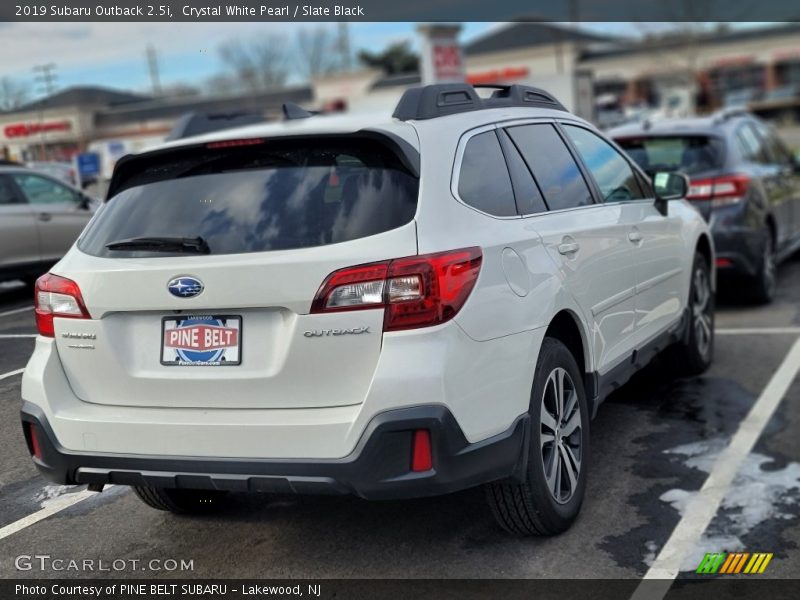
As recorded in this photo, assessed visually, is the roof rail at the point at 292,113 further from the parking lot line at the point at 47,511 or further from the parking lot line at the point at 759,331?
the parking lot line at the point at 759,331

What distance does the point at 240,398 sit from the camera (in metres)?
3.45

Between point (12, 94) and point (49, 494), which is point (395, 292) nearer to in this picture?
point (49, 494)

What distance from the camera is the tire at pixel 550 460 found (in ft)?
12.4

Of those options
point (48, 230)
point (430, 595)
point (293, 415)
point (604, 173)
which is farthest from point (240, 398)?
point (48, 230)

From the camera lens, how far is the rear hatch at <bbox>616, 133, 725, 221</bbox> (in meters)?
8.48

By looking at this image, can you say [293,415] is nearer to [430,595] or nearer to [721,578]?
[430,595]

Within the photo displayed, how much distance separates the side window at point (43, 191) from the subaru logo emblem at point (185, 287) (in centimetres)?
744

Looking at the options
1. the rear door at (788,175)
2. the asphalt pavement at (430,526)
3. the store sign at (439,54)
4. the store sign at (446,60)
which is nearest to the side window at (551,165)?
the asphalt pavement at (430,526)

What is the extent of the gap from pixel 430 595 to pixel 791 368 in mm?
4058

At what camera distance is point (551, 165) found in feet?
15.3

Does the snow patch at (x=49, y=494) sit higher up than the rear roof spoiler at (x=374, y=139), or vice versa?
the rear roof spoiler at (x=374, y=139)

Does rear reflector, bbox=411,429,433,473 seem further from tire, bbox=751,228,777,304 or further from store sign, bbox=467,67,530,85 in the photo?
store sign, bbox=467,67,530,85

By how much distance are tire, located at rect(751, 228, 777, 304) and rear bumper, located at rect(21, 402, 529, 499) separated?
18.9 ft

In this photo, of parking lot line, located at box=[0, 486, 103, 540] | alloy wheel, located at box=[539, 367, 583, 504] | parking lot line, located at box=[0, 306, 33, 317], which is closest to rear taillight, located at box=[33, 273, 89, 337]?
parking lot line, located at box=[0, 486, 103, 540]
